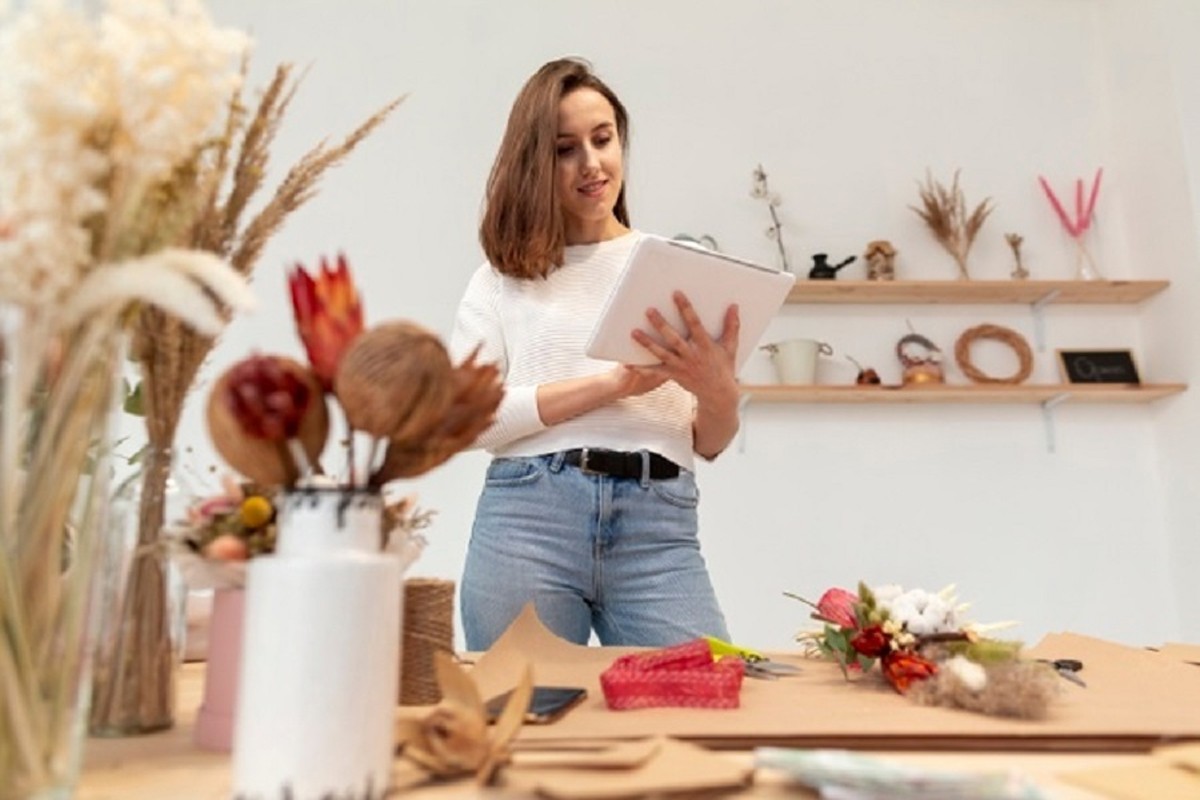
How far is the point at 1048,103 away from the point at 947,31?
1.35 feet

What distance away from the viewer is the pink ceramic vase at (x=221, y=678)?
594mm

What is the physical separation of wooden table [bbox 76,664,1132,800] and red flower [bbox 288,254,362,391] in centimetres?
26

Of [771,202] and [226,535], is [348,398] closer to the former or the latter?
[226,535]

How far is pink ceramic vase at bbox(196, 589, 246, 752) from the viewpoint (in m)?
0.59

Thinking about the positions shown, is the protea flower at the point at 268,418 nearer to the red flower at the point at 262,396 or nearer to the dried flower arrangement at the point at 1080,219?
the red flower at the point at 262,396

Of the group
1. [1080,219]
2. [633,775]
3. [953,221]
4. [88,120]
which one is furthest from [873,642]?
[1080,219]

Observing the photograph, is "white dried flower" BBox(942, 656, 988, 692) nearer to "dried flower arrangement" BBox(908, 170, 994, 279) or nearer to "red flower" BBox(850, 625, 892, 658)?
"red flower" BBox(850, 625, 892, 658)

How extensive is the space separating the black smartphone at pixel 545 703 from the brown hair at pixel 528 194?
0.77 meters

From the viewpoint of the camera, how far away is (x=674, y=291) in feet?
3.55

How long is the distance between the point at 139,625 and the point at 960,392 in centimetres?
228

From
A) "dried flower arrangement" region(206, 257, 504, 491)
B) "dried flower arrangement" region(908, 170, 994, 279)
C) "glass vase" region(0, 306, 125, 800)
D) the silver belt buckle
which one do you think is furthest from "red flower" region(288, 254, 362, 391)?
"dried flower arrangement" region(908, 170, 994, 279)

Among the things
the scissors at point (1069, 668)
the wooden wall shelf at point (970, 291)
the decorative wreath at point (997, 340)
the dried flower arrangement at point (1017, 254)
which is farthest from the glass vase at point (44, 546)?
the dried flower arrangement at point (1017, 254)

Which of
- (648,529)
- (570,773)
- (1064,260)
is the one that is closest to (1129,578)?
(1064,260)

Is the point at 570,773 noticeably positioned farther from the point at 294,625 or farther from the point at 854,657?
the point at 854,657
